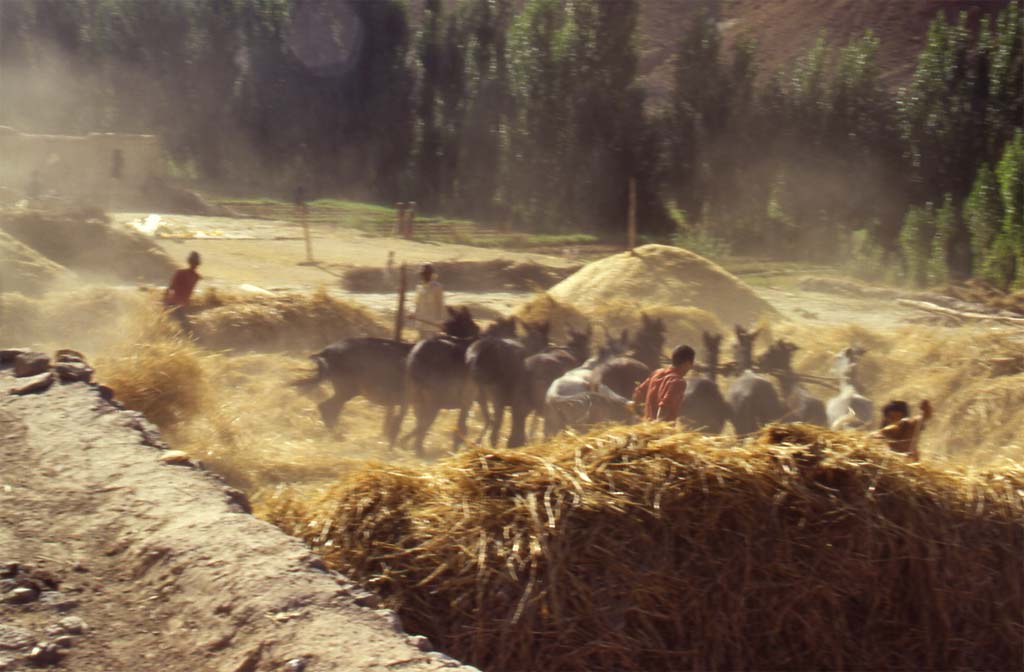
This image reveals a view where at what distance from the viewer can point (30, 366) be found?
7.55 m

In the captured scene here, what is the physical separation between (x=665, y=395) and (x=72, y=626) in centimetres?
404

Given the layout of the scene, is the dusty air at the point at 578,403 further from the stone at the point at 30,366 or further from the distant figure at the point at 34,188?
the distant figure at the point at 34,188

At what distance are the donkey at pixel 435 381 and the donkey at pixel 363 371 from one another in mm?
187

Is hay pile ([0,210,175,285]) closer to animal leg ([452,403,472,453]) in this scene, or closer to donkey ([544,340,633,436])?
animal leg ([452,403,472,453])

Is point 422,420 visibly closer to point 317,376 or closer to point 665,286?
point 317,376

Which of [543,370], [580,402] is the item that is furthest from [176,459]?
[543,370]

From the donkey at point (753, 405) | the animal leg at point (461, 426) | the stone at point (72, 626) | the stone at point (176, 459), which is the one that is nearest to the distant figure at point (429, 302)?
the animal leg at point (461, 426)

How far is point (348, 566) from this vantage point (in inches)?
202

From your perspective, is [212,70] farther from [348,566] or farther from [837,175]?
[348,566]

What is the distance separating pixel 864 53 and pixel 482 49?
1573 centimetres

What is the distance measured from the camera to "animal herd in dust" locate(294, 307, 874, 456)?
9516mm

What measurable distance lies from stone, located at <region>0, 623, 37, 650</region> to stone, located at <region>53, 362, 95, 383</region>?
3.23 m

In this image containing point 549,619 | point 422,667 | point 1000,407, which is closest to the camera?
point 422,667

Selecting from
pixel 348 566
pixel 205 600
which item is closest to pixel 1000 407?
Result: pixel 348 566
